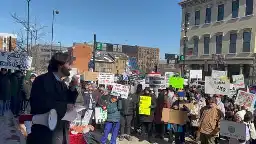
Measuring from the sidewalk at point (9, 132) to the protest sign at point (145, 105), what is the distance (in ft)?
12.9

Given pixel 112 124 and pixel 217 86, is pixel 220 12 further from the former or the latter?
pixel 112 124

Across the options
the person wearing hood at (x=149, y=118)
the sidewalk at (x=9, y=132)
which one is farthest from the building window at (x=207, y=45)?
the sidewalk at (x=9, y=132)

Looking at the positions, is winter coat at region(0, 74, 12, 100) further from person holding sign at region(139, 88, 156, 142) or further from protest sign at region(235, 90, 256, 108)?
protest sign at region(235, 90, 256, 108)

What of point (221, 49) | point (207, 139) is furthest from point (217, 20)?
point (207, 139)

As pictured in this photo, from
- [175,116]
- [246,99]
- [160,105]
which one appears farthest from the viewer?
[160,105]

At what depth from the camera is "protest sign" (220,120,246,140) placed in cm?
730

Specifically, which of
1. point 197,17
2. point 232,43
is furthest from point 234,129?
point 197,17

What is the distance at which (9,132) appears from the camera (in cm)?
1096

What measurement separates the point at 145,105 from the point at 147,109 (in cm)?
15

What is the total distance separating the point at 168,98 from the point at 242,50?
31.0m

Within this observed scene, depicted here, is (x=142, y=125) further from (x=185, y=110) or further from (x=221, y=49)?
(x=221, y=49)

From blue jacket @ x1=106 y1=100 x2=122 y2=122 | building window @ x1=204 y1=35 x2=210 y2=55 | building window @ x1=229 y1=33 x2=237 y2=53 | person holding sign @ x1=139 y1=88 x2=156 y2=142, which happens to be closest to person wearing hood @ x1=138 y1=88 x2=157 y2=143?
person holding sign @ x1=139 y1=88 x2=156 y2=142

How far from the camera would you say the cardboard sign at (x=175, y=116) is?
10.1 metres

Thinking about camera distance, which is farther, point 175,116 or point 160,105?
point 160,105
